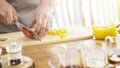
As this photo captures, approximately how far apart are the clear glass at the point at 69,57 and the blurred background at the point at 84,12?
1.65 meters

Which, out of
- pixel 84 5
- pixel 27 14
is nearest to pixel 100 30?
pixel 27 14

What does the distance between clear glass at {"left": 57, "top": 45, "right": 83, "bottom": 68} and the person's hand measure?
1.83 ft

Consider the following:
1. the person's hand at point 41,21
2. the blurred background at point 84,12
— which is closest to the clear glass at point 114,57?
the person's hand at point 41,21

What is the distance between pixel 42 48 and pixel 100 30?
0.99ft

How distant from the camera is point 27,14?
1.87m

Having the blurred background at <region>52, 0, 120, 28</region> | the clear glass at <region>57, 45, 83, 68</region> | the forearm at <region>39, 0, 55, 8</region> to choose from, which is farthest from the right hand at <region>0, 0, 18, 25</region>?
the blurred background at <region>52, 0, 120, 28</region>

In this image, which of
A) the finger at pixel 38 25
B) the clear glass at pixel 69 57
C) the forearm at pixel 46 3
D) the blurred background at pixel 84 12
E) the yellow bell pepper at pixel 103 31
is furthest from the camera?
the blurred background at pixel 84 12

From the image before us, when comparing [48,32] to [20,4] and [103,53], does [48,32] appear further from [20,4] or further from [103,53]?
[103,53]

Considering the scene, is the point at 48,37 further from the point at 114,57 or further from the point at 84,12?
the point at 84,12

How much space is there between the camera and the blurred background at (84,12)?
2.72m

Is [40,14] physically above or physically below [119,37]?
above

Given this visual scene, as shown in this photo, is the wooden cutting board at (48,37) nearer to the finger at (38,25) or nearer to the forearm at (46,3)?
the finger at (38,25)

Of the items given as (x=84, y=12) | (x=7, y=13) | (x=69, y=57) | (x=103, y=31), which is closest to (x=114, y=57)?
(x=69, y=57)

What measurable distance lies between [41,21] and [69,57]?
633 mm
